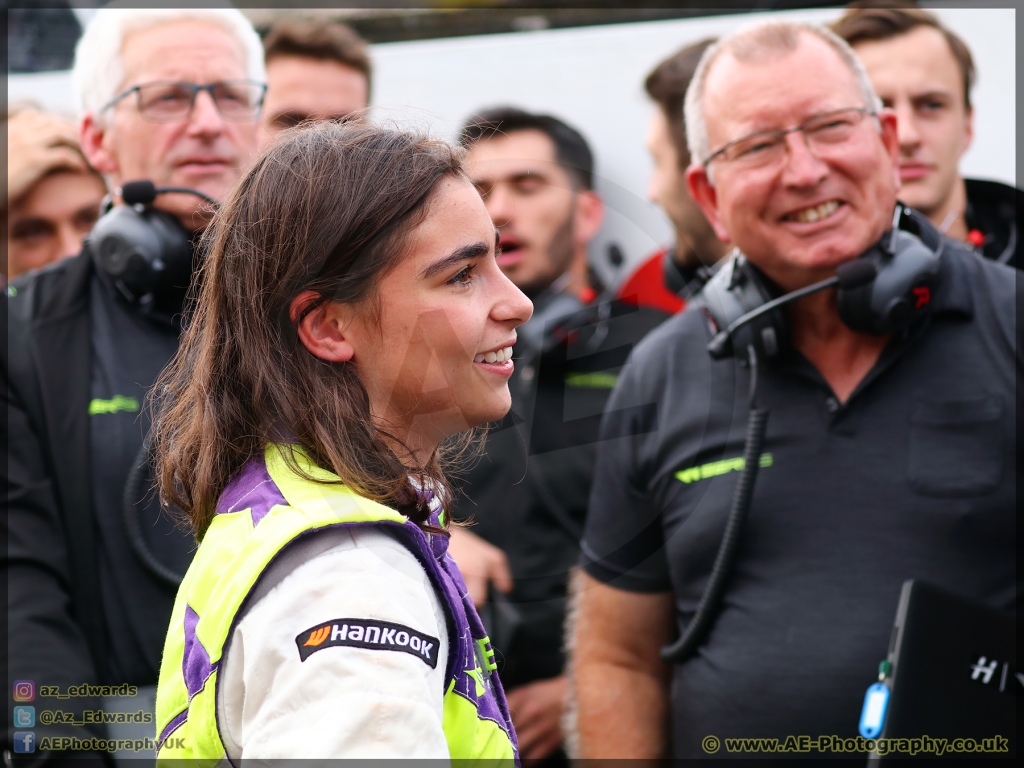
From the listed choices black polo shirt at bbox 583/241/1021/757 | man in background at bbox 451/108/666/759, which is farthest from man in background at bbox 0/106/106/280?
black polo shirt at bbox 583/241/1021/757

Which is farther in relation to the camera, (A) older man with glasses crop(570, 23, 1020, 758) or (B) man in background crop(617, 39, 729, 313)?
(B) man in background crop(617, 39, 729, 313)

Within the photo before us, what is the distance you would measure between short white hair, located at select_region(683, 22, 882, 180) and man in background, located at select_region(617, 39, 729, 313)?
0.71m

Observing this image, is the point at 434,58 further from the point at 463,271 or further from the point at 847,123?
the point at 463,271

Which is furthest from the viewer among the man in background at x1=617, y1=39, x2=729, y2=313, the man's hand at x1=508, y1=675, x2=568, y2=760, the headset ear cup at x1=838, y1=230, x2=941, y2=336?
the man in background at x1=617, y1=39, x2=729, y2=313

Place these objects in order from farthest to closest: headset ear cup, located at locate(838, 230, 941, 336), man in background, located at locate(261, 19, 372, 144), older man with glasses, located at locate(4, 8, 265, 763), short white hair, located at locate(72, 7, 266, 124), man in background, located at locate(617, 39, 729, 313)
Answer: man in background, located at locate(261, 19, 372, 144) < man in background, located at locate(617, 39, 729, 313) < short white hair, located at locate(72, 7, 266, 124) < headset ear cup, located at locate(838, 230, 941, 336) < older man with glasses, located at locate(4, 8, 265, 763)

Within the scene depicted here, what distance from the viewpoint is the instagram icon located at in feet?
6.90

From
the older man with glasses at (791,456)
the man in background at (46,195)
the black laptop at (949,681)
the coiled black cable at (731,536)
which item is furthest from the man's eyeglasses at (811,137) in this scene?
the man in background at (46,195)

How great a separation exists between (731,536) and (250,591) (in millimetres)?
1499

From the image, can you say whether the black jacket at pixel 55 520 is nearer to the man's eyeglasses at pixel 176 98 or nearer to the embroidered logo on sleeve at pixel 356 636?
the man's eyeglasses at pixel 176 98

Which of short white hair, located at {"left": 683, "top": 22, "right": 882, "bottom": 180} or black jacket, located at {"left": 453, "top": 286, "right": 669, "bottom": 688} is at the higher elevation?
short white hair, located at {"left": 683, "top": 22, "right": 882, "bottom": 180}

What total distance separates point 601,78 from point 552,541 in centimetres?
205

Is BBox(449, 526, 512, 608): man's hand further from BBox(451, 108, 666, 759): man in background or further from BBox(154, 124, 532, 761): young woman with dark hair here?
BBox(154, 124, 532, 761): young woman with dark hair

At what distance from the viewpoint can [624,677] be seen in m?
2.70

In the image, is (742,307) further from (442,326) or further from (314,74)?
(314,74)
